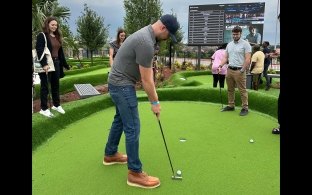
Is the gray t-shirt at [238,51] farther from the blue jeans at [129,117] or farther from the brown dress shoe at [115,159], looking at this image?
the blue jeans at [129,117]

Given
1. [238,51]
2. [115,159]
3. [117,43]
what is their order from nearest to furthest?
[115,159]
[238,51]
[117,43]

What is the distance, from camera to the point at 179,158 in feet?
11.7

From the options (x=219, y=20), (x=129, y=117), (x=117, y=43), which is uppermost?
(x=219, y=20)

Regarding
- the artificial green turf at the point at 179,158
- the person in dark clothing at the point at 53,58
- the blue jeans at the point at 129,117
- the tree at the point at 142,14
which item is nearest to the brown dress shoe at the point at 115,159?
the artificial green turf at the point at 179,158

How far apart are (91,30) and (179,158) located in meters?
21.6

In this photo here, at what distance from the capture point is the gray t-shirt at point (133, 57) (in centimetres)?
262

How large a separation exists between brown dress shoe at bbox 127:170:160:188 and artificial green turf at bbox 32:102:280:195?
0.05 m

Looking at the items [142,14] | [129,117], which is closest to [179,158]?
[129,117]

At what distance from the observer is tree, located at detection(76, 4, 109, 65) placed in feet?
76.5

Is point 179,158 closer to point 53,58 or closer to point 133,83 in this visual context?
point 133,83

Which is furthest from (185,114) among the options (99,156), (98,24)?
(98,24)

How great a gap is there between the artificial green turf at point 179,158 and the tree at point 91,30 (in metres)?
19.3
